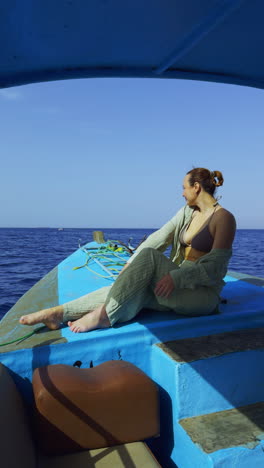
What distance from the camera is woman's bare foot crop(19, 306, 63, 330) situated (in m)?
1.93

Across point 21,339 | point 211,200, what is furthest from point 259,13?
point 21,339

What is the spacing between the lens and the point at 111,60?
1367 mm

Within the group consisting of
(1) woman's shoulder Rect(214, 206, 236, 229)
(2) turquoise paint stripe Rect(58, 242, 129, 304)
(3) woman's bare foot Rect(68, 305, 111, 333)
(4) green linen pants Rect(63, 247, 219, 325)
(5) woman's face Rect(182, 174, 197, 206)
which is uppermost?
(5) woman's face Rect(182, 174, 197, 206)

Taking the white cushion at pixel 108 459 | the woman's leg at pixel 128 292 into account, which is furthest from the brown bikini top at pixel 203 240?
the white cushion at pixel 108 459

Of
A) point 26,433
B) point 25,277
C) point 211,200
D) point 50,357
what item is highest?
point 211,200

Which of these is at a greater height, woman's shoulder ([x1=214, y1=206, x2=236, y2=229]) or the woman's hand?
woman's shoulder ([x1=214, y1=206, x2=236, y2=229])

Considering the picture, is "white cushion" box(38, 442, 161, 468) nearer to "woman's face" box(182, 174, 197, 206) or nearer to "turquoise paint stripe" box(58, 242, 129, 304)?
"turquoise paint stripe" box(58, 242, 129, 304)

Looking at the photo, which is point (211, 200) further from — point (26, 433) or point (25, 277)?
point (25, 277)

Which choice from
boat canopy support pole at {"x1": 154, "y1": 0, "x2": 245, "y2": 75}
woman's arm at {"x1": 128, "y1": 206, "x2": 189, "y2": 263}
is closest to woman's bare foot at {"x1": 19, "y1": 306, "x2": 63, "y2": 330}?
woman's arm at {"x1": 128, "y1": 206, "x2": 189, "y2": 263}

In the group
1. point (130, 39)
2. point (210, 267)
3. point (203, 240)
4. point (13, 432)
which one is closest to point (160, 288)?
point (210, 267)

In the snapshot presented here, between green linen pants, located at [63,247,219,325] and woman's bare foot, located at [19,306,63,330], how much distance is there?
1.6 inches

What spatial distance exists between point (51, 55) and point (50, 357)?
4.44 ft

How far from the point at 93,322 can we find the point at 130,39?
53.3 inches

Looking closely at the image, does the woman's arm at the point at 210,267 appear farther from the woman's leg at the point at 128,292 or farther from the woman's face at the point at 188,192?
the woman's face at the point at 188,192
